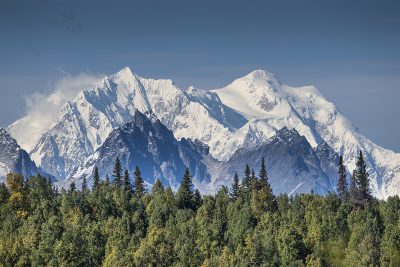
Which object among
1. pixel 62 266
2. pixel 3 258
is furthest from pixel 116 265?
pixel 3 258

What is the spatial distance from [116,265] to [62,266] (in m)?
12.4

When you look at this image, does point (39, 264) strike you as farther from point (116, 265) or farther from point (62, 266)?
point (116, 265)

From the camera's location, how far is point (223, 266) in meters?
199

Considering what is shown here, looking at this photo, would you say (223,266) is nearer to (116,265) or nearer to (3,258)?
(116,265)

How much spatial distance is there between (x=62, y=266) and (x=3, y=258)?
12855mm

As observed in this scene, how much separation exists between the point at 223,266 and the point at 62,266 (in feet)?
116

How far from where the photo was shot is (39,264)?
655 feet

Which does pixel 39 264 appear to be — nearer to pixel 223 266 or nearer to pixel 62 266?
pixel 62 266

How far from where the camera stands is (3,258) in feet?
649

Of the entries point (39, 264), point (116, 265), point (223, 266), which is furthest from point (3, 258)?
point (223, 266)

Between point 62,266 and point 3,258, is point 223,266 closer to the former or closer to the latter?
point 62,266

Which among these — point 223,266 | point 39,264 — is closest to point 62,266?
point 39,264

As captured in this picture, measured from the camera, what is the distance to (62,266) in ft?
655

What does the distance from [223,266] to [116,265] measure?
76.6 feet
